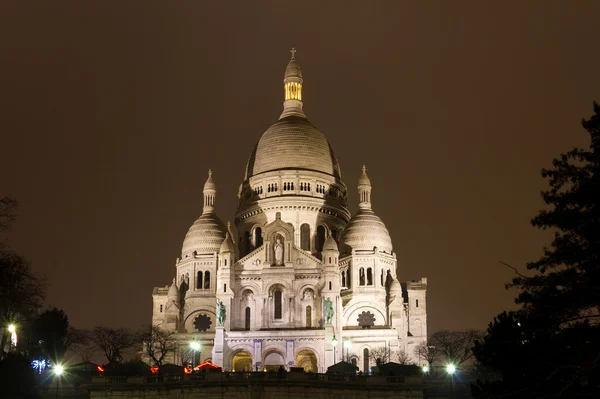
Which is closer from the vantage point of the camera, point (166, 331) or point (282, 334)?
point (282, 334)

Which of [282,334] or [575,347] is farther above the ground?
[282,334]

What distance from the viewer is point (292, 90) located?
15112 cm

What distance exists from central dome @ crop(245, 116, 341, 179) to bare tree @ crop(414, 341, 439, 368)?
94.0 ft

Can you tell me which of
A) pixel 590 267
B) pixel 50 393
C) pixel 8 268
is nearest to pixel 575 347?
pixel 590 267

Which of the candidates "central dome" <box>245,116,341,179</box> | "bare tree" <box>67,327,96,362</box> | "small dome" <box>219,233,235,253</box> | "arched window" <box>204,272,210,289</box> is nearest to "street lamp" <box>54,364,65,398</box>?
"bare tree" <box>67,327,96,362</box>

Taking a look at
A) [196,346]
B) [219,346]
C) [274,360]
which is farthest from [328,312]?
[196,346]

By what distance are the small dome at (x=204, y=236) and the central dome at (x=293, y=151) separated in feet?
33.3

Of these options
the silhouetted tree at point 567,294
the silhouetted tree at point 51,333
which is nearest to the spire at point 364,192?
the silhouetted tree at point 51,333

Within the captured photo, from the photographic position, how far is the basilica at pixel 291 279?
115750mm

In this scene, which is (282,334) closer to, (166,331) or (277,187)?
(166,331)

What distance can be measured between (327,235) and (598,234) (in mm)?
91368

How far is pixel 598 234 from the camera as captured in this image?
45094 mm

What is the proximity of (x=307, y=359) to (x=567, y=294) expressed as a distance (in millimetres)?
74037

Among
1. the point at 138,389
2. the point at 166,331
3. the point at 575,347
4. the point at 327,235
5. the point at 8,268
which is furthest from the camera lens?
the point at 327,235
